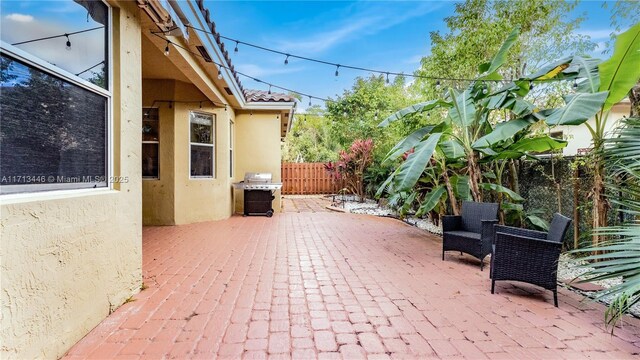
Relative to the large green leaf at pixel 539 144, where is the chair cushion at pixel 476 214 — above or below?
below

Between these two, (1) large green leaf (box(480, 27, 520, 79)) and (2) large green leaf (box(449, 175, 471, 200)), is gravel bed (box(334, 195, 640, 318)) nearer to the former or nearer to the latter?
(2) large green leaf (box(449, 175, 471, 200))

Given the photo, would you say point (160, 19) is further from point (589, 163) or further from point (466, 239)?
point (589, 163)

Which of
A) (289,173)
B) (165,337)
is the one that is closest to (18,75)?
(165,337)

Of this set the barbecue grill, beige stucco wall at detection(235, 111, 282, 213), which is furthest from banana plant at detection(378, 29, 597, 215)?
beige stucco wall at detection(235, 111, 282, 213)

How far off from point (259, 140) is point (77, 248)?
24.6ft

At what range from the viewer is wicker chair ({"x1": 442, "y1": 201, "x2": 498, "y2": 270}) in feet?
13.9

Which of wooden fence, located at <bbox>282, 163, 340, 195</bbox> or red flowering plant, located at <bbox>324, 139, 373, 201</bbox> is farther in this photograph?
wooden fence, located at <bbox>282, 163, 340, 195</bbox>

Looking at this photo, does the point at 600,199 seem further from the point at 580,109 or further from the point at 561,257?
the point at 580,109

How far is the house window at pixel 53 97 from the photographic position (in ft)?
6.36

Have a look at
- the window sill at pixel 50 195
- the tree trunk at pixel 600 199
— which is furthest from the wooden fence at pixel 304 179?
the window sill at pixel 50 195

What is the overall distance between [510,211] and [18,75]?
662 cm

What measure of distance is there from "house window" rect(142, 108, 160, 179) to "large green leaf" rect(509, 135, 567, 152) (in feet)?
23.9

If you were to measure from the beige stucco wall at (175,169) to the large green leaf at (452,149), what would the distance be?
220 inches

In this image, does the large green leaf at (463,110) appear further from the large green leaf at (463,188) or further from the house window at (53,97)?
the house window at (53,97)
